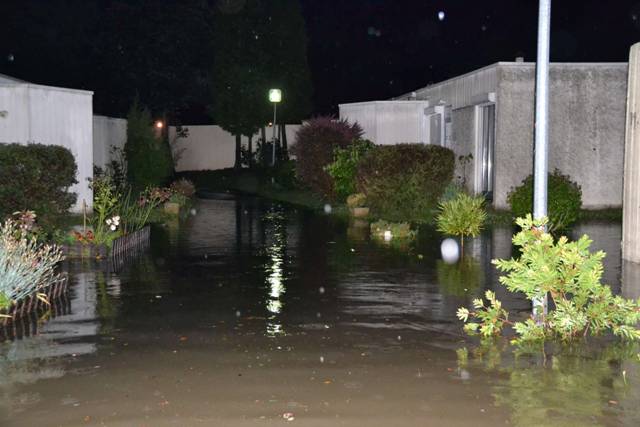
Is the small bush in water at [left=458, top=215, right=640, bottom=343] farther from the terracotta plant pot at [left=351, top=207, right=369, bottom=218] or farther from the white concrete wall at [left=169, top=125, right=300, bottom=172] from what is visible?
the white concrete wall at [left=169, top=125, right=300, bottom=172]

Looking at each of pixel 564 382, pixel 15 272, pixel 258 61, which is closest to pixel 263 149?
pixel 258 61

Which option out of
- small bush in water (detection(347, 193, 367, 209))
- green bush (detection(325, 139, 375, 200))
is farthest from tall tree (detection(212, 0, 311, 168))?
small bush in water (detection(347, 193, 367, 209))

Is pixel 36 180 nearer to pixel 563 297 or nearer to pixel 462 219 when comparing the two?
pixel 462 219

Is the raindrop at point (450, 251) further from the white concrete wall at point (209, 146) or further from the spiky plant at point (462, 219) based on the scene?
the white concrete wall at point (209, 146)

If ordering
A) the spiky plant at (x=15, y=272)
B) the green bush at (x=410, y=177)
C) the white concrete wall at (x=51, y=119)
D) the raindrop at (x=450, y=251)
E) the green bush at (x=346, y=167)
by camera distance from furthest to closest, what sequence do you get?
the green bush at (x=346, y=167), the green bush at (x=410, y=177), the white concrete wall at (x=51, y=119), the raindrop at (x=450, y=251), the spiky plant at (x=15, y=272)

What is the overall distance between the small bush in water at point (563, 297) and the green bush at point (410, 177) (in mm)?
11290

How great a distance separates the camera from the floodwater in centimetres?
621

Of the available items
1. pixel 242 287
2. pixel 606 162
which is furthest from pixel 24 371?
pixel 606 162

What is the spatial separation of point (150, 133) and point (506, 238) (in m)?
13.7

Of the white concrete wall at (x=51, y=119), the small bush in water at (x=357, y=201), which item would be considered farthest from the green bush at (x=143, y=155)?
the small bush in water at (x=357, y=201)

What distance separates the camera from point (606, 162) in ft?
70.9

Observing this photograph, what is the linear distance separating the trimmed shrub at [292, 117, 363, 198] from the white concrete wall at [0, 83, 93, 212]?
310 inches

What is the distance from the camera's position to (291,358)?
304 inches

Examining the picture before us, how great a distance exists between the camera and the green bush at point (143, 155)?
26422mm
